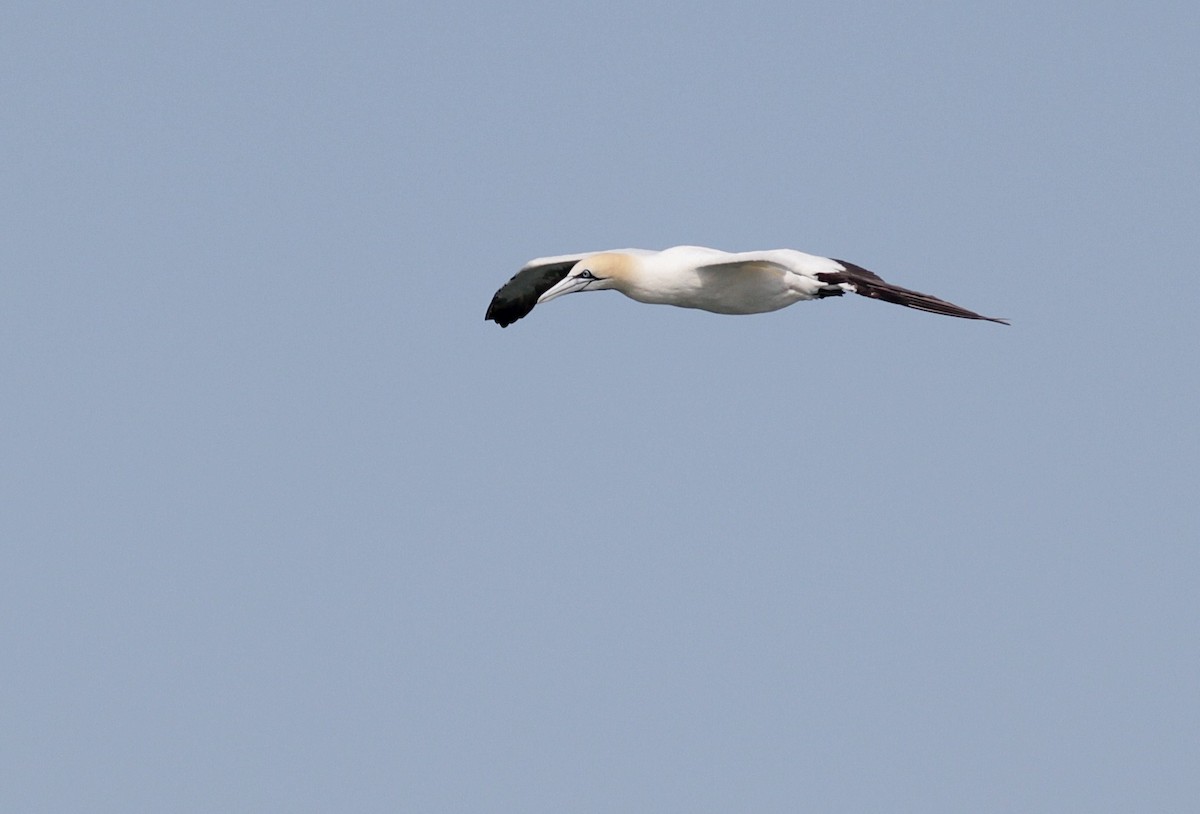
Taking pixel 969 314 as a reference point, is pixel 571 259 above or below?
above

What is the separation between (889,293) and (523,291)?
9.54 meters

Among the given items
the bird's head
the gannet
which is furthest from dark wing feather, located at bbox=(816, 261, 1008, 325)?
the bird's head

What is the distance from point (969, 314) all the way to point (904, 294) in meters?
1.44

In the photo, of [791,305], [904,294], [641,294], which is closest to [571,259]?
[641,294]

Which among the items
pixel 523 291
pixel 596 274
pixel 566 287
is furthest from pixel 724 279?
pixel 523 291

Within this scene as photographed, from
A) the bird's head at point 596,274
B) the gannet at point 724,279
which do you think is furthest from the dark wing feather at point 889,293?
the bird's head at point 596,274

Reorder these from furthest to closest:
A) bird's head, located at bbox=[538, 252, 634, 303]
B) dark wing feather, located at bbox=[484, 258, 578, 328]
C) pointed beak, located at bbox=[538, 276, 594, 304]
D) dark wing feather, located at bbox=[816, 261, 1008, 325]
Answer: dark wing feather, located at bbox=[484, 258, 578, 328]
pointed beak, located at bbox=[538, 276, 594, 304]
bird's head, located at bbox=[538, 252, 634, 303]
dark wing feather, located at bbox=[816, 261, 1008, 325]

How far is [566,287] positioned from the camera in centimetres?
3300

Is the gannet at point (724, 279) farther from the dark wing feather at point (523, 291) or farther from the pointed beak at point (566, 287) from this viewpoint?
the dark wing feather at point (523, 291)

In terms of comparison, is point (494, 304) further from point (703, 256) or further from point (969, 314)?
point (969, 314)

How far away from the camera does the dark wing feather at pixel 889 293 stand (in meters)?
27.4

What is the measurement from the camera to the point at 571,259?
3347 cm

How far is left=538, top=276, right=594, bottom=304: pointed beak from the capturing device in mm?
32750

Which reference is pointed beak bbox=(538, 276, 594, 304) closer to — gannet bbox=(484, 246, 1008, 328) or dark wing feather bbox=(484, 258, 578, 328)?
gannet bbox=(484, 246, 1008, 328)
